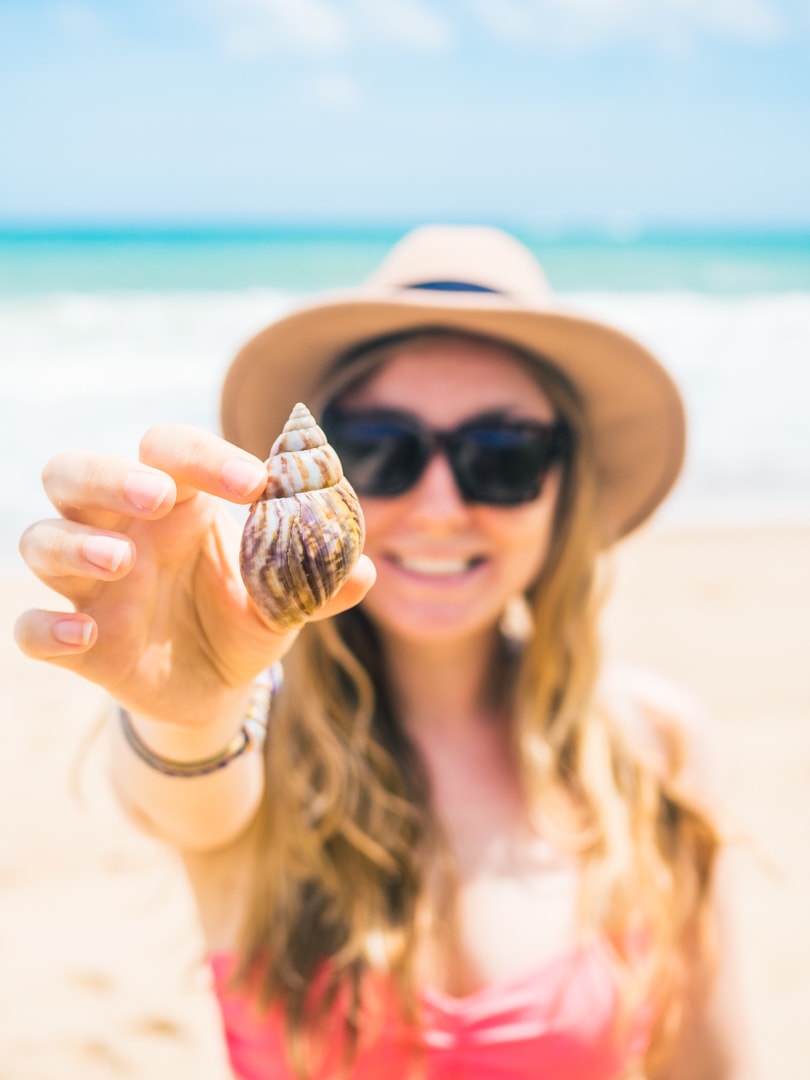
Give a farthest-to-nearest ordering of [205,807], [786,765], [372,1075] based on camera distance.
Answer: [786,765] → [372,1075] → [205,807]

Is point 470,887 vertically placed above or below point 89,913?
above

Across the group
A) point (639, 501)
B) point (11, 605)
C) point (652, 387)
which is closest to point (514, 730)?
point (639, 501)

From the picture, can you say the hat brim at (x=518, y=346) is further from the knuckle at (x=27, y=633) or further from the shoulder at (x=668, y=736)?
the knuckle at (x=27, y=633)

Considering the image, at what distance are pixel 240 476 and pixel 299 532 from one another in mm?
92

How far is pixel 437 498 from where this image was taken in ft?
7.07

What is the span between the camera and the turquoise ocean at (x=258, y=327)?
29.7ft

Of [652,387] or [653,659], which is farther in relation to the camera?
[653,659]

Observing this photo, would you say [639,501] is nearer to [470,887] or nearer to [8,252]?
[470,887]

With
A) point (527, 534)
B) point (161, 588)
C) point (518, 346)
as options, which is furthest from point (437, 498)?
point (161, 588)

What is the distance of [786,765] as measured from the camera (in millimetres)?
A: 5223

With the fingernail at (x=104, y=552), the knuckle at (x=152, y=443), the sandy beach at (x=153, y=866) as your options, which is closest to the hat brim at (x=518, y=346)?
the sandy beach at (x=153, y=866)

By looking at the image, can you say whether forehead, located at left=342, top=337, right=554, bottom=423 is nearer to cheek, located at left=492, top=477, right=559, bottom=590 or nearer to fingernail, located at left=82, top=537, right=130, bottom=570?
cheek, located at left=492, top=477, right=559, bottom=590

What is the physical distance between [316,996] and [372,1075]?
0.22 m

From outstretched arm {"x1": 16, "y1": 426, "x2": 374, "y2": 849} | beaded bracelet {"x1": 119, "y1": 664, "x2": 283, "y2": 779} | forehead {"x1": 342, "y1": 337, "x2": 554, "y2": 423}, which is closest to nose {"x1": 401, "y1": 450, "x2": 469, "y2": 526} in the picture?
forehead {"x1": 342, "y1": 337, "x2": 554, "y2": 423}
